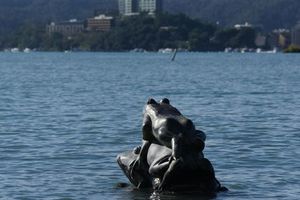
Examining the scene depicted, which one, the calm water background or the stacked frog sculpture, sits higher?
the stacked frog sculpture

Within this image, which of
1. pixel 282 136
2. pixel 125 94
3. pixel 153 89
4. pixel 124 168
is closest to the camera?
pixel 124 168

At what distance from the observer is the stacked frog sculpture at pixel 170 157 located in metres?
19.0

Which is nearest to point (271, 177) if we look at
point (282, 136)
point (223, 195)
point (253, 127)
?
point (223, 195)

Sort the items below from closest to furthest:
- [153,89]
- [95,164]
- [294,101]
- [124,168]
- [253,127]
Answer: [124,168]
[95,164]
[253,127]
[294,101]
[153,89]

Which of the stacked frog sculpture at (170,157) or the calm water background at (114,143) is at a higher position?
the stacked frog sculpture at (170,157)

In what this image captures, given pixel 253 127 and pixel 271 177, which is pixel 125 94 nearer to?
pixel 253 127

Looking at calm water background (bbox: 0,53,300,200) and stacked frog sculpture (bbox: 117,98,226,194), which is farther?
calm water background (bbox: 0,53,300,200)

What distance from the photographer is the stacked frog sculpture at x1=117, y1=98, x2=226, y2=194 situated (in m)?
19.0

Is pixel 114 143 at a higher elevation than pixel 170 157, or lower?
lower

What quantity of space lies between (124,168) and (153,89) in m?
44.1

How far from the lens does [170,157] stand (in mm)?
19266

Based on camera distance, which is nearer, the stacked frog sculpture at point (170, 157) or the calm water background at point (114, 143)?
the stacked frog sculpture at point (170, 157)

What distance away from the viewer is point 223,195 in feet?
66.0

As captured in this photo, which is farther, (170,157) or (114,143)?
(114,143)
